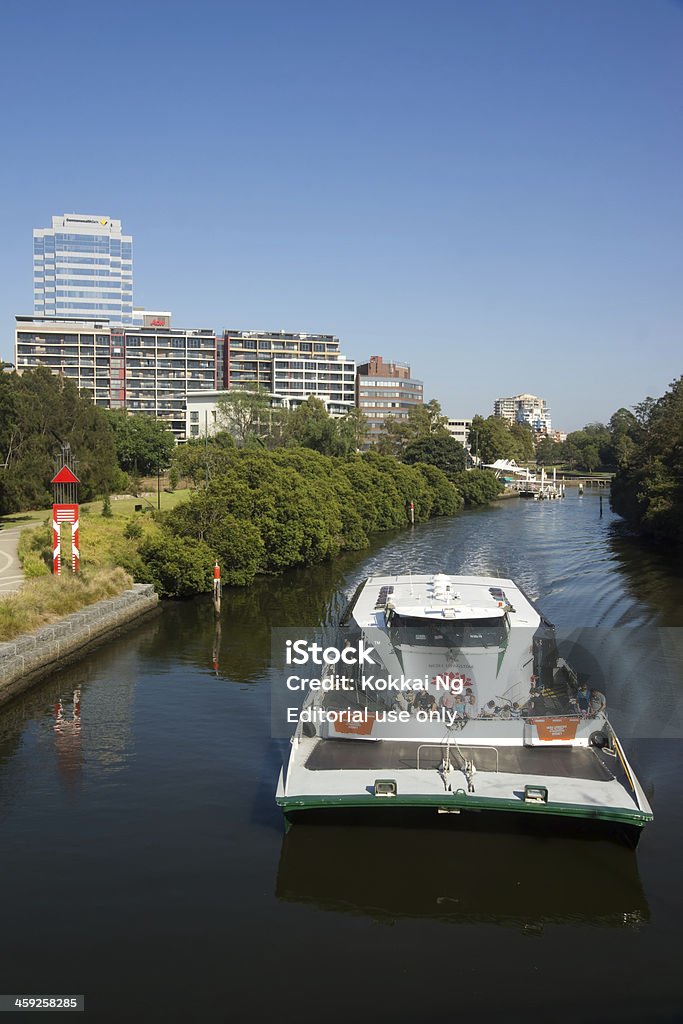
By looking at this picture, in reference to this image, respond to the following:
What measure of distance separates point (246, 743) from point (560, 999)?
28.9 feet

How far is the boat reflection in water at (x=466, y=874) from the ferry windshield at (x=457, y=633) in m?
2.62

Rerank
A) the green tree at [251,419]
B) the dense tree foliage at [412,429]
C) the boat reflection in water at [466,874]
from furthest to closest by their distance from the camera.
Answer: the dense tree foliage at [412,429], the green tree at [251,419], the boat reflection in water at [466,874]

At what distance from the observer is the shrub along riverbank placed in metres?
33.6

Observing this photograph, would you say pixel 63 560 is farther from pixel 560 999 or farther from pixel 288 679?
pixel 560 999

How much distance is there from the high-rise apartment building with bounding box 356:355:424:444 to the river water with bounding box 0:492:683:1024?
125m

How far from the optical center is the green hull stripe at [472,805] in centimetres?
1163

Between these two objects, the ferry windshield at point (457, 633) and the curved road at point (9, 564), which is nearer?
the ferry windshield at point (457, 633)

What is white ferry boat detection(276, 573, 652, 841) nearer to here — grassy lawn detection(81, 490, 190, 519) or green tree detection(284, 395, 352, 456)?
grassy lawn detection(81, 490, 190, 519)

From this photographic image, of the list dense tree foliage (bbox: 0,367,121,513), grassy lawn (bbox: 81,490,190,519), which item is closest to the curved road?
dense tree foliage (bbox: 0,367,121,513)

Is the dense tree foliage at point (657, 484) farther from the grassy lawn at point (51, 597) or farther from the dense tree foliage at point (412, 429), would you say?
the dense tree foliage at point (412, 429)

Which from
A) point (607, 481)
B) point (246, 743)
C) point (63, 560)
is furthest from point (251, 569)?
point (607, 481)

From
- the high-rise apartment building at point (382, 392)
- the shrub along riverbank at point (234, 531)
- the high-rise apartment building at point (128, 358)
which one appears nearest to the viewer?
the shrub along riverbank at point (234, 531)

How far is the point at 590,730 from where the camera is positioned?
13.5m

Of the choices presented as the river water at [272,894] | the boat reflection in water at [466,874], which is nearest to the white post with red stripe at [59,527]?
the river water at [272,894]
